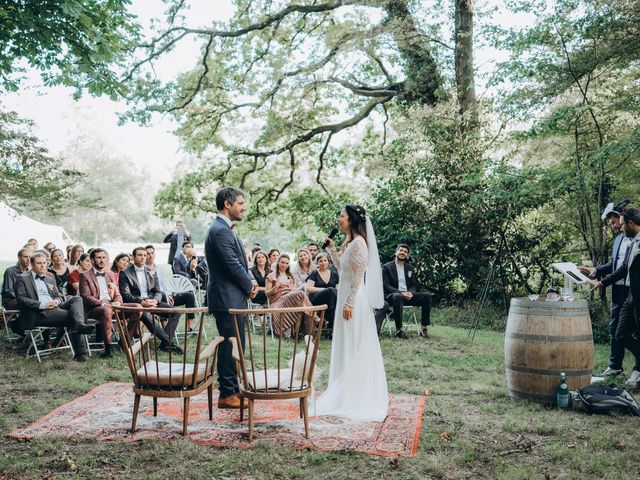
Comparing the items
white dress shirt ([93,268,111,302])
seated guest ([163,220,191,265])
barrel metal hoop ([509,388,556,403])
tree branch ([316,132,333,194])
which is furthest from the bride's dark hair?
tree branch ([316,132,333,194])

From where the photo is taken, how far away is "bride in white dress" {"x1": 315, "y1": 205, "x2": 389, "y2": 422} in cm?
492

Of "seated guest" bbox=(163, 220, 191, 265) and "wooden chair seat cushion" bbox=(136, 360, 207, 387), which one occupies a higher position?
"seated guest" bbox=(163, 220, 191, 265)

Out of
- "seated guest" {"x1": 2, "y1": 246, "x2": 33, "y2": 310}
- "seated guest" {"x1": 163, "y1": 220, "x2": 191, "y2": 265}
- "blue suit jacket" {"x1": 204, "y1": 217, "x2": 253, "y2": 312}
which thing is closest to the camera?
"blue suit jacket" {"x1": 204, "y1": 217, "x2": 253, "y2": 312}

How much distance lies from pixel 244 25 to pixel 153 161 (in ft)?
140

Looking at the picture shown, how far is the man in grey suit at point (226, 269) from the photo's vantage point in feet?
15.5

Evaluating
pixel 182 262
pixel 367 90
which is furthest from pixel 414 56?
pixel 182 262

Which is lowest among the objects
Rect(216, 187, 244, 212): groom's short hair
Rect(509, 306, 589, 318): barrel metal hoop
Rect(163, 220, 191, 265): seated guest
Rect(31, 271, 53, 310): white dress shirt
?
Rect(509, 306, 589, 318): barrel metal hoop

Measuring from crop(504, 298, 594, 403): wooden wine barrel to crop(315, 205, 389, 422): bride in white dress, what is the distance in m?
1.28

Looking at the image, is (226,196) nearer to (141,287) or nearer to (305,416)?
(305,416)

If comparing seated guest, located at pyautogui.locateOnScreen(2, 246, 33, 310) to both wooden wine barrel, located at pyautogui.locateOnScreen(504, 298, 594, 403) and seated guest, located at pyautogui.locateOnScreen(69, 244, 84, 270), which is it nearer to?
seated guest, located at pyautogui.locateOnScreen(69, 244, 84, 270)

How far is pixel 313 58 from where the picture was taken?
1544 cm

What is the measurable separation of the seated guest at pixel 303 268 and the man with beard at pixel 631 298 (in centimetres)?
459

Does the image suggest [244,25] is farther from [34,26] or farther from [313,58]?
[34,26]

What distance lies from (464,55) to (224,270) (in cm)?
1043
